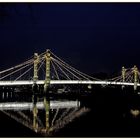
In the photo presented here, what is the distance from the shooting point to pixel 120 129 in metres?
9.46

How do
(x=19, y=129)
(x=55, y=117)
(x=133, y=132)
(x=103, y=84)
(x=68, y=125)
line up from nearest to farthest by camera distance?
1. (x=133, y=132)
2. (x=19, y=129)
3. (x=68, y=125)
4. (x=55, y=117)
5. (x=103, y=84)

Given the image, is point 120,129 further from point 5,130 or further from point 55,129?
point 5,130

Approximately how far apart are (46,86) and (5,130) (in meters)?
14.8

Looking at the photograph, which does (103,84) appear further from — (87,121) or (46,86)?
(87,121)

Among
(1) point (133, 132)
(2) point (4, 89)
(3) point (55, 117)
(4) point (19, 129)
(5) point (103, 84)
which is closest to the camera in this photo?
(1) point (133, 132)

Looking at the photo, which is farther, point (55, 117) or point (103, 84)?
point (103, 84)

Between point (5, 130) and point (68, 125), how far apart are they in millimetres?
1748

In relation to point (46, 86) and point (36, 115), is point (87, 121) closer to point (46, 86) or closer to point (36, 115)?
point (36, 115)

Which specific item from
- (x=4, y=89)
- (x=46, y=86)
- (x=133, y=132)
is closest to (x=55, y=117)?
(x=133, y=132)

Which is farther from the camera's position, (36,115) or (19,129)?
(36,115)

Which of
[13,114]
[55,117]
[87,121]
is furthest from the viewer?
[13,114]

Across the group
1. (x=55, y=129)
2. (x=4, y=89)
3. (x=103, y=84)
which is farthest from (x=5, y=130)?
(x=4, y=89)

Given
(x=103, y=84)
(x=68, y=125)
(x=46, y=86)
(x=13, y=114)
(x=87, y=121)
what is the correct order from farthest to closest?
(x=103, y=84) < (x=46, y=86) < (x=13, y=114) < (x=87, y=121) < (x=68, y=125)

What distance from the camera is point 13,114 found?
515 inches
